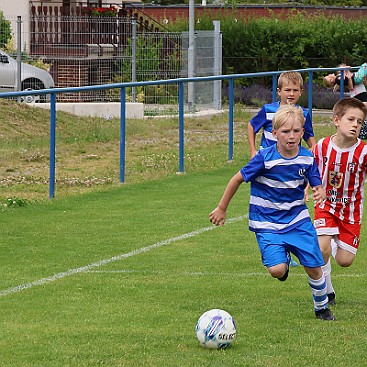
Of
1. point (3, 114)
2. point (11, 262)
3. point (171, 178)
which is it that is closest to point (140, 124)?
point (3, 114)

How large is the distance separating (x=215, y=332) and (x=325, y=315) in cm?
115

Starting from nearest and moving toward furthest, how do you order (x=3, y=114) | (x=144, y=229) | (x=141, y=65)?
(x=144, y=229) < (x=3, y=114) < (x=141, y=65)

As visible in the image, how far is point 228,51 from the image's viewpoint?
36562 mm

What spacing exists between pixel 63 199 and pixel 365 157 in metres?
6.49

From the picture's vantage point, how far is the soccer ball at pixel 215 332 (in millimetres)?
6902

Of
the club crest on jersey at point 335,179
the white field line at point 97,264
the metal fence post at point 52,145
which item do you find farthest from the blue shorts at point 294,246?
the metal fence post at point 52,145

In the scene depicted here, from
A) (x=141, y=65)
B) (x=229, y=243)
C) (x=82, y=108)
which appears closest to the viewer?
(x=229, y=243)

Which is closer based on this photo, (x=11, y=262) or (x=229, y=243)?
(x=11, y=262)

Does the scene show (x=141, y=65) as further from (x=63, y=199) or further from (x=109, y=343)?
(x=109, y=343)

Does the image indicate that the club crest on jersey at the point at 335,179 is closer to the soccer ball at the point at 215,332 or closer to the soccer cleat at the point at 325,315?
the soccer cleat at the point at 325,315

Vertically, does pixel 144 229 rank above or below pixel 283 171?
below

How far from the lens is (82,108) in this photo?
23953 mm

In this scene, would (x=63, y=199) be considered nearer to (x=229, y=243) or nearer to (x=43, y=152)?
(x=43, y=152)

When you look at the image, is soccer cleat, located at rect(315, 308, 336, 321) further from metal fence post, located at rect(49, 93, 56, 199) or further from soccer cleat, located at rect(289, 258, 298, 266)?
metal fence post, located at rect(49, 93, 56, 199)
